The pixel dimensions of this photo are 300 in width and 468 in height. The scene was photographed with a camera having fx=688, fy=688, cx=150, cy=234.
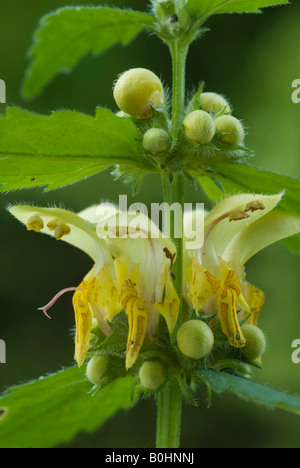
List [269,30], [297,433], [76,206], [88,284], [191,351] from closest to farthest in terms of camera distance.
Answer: [191,351] < [88,284] < [297,433] < [76,206] < [269,30]

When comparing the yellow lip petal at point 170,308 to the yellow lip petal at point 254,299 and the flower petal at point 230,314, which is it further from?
the yellow lip petal at point 254,299

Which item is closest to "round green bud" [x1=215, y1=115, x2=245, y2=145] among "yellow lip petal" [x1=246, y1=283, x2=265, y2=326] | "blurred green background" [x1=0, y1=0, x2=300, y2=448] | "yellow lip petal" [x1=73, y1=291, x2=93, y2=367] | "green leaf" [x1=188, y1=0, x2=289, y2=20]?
"green leaf" [x1=188, y1=0, x2=289, y2=20]

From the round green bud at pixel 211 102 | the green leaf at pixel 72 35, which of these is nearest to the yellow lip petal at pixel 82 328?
the round green bud at pixel 211 102

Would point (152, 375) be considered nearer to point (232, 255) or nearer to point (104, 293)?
point (104, 293)
